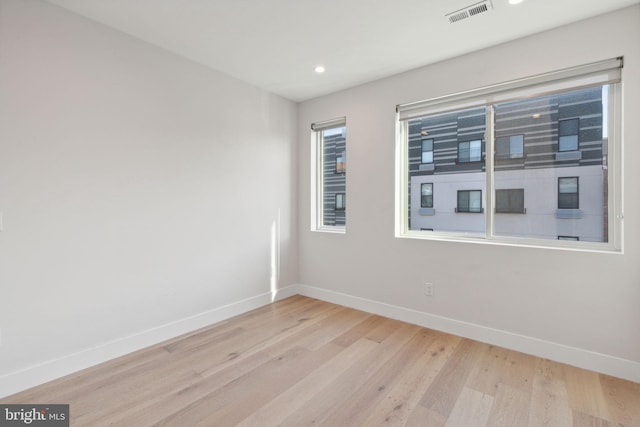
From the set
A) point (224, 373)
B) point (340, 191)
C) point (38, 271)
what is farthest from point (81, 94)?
point (340, 191)

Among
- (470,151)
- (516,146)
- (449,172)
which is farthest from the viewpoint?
(449,172)

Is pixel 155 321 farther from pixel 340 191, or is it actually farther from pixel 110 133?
pixel 340 191

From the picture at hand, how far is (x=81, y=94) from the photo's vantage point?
7.32ft

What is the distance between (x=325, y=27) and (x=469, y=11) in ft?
3.39

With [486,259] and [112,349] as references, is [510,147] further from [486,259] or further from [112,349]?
[112,349]

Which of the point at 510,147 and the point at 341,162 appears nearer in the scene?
the point at 510,147

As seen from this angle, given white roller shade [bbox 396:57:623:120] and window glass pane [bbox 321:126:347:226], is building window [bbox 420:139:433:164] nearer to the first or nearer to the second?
white roller shade [bbox 396:57:623:120]

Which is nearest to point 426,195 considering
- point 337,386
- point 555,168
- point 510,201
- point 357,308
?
point 510,201

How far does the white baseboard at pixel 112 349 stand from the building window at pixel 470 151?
8.83 feet

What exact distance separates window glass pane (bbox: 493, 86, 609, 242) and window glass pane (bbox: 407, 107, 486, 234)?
164mm

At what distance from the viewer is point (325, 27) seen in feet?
7.72

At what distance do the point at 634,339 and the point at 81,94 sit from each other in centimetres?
431

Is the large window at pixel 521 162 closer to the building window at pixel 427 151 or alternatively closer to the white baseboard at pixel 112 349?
the building window at pixel 427 151

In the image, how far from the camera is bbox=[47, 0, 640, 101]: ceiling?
6.88 feet
